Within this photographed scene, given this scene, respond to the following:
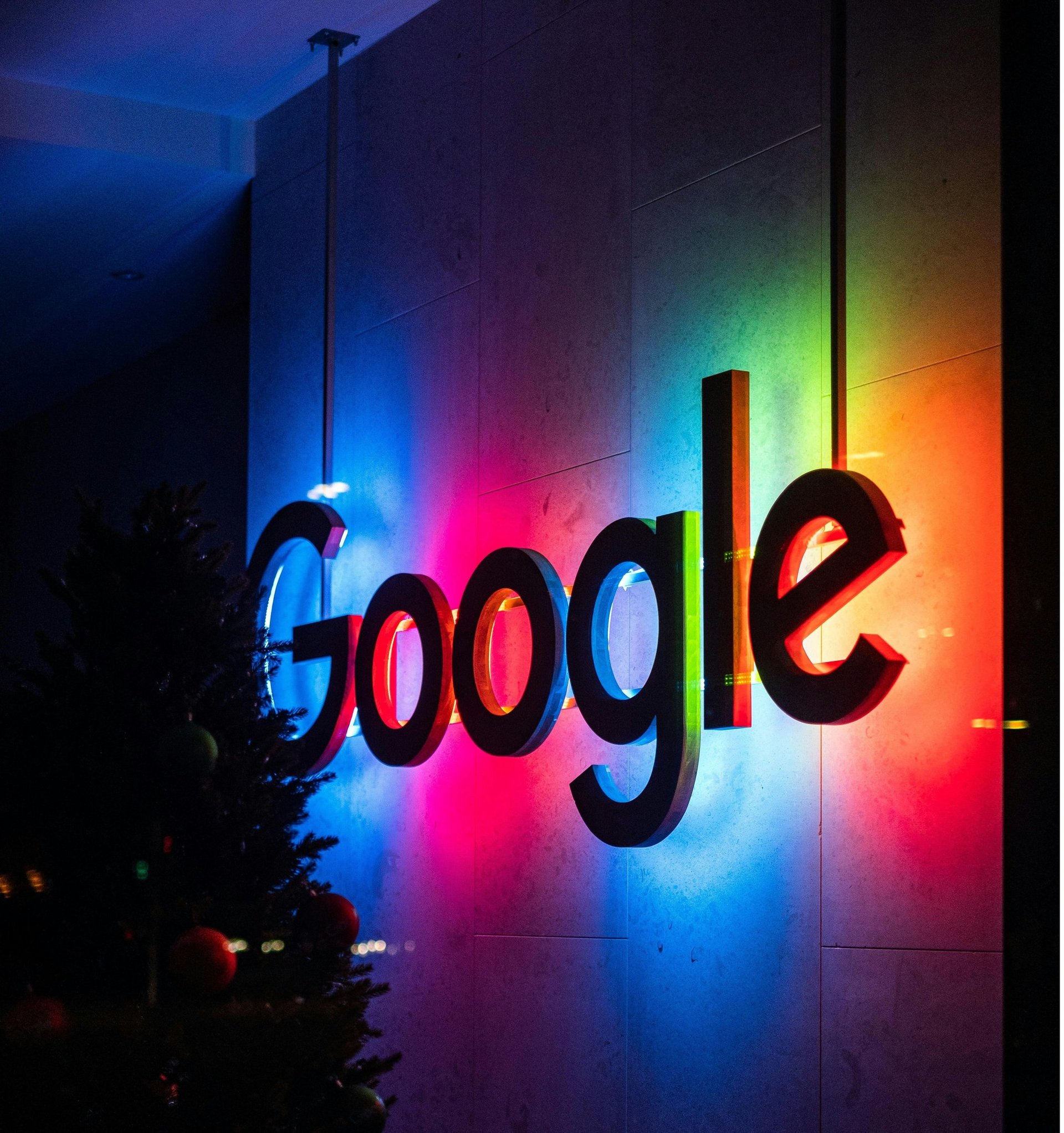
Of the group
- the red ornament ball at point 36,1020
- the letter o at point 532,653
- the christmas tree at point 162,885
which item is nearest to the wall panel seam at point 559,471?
the letter o at point 532,653

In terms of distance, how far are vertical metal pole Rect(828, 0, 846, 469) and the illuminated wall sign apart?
0.22 meters

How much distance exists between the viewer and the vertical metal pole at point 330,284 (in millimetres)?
4582

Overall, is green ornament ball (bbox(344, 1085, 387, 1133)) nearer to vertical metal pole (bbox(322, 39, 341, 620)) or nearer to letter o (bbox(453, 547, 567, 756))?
letter o (bbox(453, 547, 567, 756))

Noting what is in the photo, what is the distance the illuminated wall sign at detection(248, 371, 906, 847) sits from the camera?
2619 mm

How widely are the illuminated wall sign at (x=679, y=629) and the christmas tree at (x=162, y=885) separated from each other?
20.0 inches

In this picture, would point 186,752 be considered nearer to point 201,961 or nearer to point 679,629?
point 201,961

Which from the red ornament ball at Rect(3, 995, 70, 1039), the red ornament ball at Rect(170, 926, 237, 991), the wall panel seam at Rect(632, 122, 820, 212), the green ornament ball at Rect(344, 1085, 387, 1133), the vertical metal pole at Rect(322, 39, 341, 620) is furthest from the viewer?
the vertical metal pole at Rect(322, 39, 341, 620)

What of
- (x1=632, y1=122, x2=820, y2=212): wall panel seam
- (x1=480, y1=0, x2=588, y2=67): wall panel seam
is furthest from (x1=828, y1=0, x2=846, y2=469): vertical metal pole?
(x1=480, y1=0, x2=588, y2=67): wall panel seam

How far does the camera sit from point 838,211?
2.85 m

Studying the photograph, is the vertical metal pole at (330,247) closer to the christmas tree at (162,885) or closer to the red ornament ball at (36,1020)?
the christmas tree at (162,885)

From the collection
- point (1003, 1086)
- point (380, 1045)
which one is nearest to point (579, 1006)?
point (380, 1045)

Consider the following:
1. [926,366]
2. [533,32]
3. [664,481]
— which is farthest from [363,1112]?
[533,32]

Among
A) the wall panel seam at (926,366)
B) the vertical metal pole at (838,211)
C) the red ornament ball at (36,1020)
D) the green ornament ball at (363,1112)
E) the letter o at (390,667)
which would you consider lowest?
the green ornament ball at (363,1112)

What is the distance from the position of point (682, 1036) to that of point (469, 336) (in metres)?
2.02
